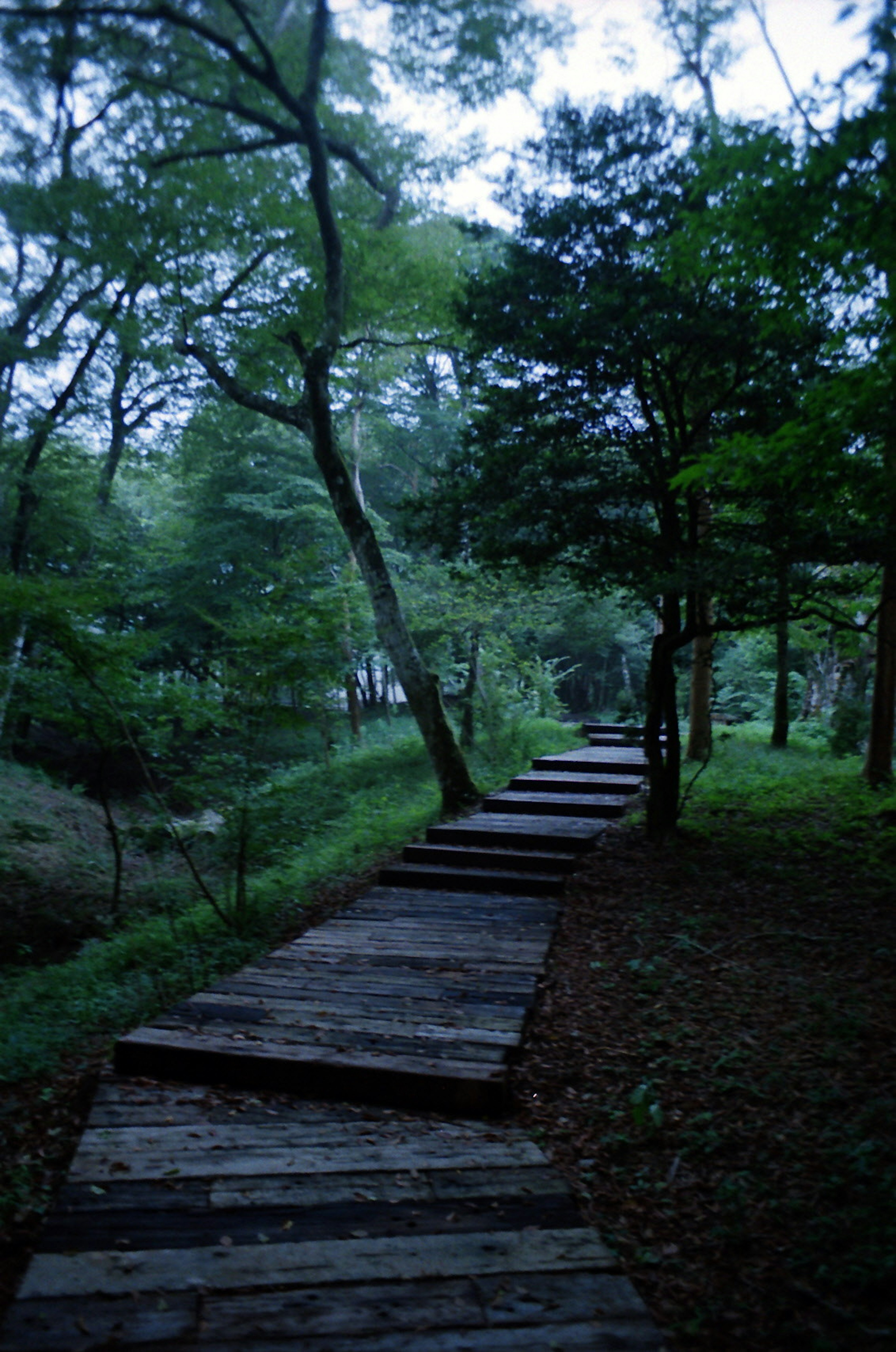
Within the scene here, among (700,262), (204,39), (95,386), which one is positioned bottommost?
(700,262)

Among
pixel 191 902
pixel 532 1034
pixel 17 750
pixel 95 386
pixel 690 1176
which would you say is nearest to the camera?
pixel 690 1176

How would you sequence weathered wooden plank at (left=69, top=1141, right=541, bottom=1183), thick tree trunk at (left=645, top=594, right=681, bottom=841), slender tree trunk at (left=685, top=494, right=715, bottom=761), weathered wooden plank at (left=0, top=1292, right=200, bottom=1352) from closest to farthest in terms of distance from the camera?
1. weathered wooden plank at (left=0, top=1292, right=200, bottom=1352)
2. weathered wooden plank at (left=69, top=1141, right=541, bottom=1183)
3. thick tree trunk at (left=645, top=594, right=681, bottom=841)
4. slender tree trunk at (left=685, top=494, right=715, bottom=761)

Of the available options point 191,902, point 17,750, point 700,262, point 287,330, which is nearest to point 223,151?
point 287,330

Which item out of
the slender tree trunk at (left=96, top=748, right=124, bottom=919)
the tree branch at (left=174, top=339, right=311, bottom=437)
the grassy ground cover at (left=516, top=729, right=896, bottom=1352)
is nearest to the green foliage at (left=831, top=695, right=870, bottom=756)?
the grassy ground cover at (left=516, top=729, right=896, bottom=1352)

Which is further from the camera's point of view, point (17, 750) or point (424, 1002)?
point (17, 750)

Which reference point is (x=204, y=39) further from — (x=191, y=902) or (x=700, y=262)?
(x=191, y=902)

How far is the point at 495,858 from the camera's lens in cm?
679

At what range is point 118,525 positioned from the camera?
16062mm

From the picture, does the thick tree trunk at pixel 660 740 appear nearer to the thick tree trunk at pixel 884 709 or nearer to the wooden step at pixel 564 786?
the wooden step at pixel 564 786

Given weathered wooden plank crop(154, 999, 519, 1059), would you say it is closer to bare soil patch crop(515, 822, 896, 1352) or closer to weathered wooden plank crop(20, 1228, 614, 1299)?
bare soil patch crop(515, 822, 896, 1352)

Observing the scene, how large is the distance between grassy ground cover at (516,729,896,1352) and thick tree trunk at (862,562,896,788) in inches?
103

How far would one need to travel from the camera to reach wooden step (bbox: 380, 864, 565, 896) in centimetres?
629

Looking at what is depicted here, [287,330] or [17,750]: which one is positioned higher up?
[287,330]

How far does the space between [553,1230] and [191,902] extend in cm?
585
